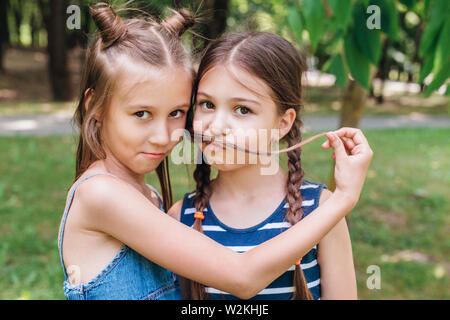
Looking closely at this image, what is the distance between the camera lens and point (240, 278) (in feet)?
4.72

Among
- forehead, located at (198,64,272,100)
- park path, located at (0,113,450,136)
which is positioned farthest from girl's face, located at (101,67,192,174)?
park path, located at (0,113,450,136)

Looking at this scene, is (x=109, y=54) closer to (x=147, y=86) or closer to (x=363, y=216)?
(x=147, y=86)

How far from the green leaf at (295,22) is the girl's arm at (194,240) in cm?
109

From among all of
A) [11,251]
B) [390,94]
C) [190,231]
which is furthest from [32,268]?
[390,94]

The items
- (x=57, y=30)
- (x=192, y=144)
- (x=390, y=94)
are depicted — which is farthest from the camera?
(x=390, y=94)

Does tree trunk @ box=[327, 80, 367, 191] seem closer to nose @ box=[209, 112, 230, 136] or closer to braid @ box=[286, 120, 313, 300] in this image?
braid @ box=[286, 120, 313, 300]

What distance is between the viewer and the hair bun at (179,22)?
1701mm

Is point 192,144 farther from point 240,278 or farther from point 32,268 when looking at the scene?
point 32,268

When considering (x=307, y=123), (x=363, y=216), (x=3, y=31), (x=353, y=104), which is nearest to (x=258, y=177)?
(x=353, y=104)

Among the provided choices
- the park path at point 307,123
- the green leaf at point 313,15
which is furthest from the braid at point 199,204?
the park path at point 307,123

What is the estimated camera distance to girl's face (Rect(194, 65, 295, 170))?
1558mm

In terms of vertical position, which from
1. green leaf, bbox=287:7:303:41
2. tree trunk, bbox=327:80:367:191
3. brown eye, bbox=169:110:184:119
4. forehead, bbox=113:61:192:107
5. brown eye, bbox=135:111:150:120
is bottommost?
tree trunk, bbox=327:80:367:191

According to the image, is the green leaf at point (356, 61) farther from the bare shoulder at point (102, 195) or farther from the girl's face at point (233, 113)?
the bare shoulder at point (102, 195)
